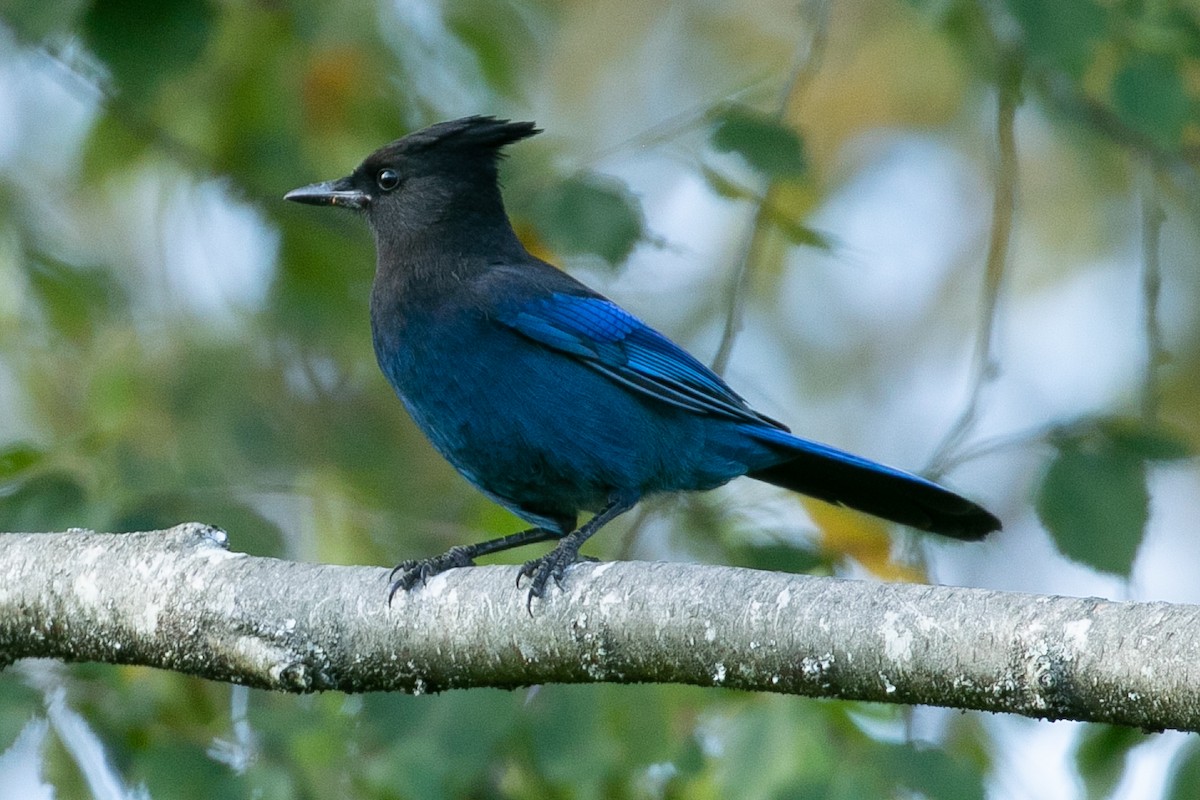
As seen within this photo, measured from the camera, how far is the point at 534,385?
14.0 ft

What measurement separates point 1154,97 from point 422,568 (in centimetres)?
204

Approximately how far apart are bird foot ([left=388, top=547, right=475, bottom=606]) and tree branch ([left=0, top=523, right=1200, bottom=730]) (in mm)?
45

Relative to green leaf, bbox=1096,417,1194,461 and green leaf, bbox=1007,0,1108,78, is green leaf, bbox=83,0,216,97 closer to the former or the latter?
green leaf, bbox=1007,0,1108,78

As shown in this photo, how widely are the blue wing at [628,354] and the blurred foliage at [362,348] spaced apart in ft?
0.91

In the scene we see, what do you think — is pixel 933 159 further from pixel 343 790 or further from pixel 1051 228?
pixel 343 790

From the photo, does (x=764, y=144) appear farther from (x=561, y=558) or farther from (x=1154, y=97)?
(x=561, y=558)

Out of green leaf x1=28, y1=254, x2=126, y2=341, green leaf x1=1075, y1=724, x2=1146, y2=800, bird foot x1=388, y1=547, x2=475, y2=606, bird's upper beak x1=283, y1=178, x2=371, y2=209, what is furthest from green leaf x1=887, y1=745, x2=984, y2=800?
green leaf x1=28, y1=254, x2=126, y2=341

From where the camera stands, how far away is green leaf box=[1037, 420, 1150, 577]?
342cm

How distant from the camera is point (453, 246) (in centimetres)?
466

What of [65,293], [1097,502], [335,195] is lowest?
[1097,502]

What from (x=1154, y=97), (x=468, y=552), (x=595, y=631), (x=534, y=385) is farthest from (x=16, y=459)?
(x=1154, y=97)

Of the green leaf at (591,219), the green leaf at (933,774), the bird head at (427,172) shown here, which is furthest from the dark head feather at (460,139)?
the green leaf at (933,774)

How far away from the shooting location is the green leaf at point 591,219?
408cm

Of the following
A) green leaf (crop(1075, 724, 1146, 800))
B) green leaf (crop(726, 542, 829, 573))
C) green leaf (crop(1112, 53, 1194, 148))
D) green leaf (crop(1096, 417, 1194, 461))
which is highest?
green leaf (crop(1112, 53, 1194, 148))
